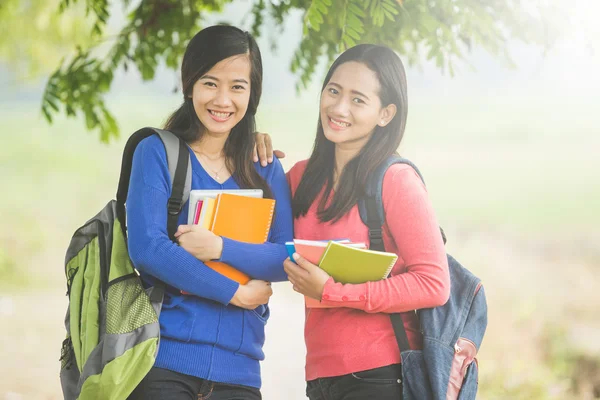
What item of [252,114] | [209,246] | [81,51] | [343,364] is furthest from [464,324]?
[81,51]

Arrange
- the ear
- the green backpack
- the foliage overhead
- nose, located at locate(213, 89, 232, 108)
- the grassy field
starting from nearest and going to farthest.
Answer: the green backpack, nose, located at locate(213, 89, 232, 108), the ear, the foliage overhead, the grassy field

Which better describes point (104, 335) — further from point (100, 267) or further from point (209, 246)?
point (209, 246)

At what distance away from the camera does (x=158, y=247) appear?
191cm

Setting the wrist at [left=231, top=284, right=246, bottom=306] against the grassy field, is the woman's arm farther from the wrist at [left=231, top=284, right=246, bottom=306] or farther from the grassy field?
the grassy field

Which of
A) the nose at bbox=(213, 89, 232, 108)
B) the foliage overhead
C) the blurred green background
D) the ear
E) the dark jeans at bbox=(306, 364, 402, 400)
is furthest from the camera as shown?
the blurred green background

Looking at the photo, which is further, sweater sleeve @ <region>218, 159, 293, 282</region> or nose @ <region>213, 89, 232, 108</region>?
nose @ <region>213, 89, 232, 108</region>

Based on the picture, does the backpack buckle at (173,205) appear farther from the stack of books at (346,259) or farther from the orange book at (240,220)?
the stack of books at (346,259)

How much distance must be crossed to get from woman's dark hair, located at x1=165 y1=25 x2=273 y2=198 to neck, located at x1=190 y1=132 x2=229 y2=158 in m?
0.02

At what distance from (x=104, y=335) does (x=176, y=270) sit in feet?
0.90

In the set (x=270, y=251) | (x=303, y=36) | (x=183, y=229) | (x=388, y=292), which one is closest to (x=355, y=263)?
(x=388, y=292)

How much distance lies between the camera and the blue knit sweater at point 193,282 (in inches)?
75.7

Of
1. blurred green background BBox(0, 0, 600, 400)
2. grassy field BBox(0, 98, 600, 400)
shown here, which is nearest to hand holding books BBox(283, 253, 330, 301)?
grassy field BBox(0, 98, 600, 400)

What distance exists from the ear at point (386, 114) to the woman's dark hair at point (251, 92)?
38cm

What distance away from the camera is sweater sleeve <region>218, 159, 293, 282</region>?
78.6 inches
